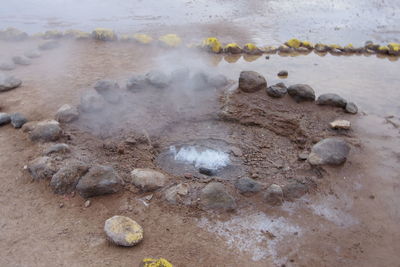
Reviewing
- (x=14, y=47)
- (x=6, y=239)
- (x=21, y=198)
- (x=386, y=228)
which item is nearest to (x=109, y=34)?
(x=14, y=47)

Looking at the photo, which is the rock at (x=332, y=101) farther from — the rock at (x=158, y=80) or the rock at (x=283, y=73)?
the rock at (x=158, y=80)

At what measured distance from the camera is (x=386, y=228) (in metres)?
3.46

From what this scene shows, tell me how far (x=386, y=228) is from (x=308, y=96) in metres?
2.67

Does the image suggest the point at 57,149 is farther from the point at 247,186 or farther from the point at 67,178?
the point at 247,186

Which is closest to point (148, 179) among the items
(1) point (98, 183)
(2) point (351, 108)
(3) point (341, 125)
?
(1) point (98, 183)

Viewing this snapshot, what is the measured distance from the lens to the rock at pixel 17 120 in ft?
16.2

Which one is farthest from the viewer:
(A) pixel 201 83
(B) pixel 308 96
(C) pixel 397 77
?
(C) pixel 397 77

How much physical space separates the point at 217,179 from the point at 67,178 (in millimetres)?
1686

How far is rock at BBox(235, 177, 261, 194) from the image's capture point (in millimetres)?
3806

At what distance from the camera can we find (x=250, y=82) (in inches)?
230

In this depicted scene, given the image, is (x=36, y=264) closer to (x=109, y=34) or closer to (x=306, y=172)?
(x=306, y=172)

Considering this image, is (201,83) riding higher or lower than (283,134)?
higher

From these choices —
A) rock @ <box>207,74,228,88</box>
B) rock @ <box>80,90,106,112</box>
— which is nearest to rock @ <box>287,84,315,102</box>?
rock @ <box>207,74,228,88</box>

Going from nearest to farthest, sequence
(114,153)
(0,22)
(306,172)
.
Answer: (306,172), (114,153), (0,22)
